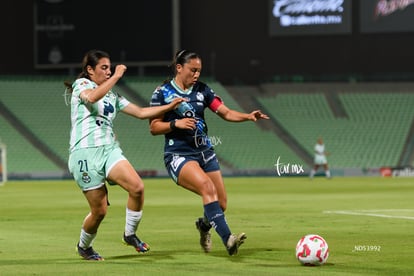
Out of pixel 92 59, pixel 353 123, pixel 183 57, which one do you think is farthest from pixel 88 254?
pixel 353 123

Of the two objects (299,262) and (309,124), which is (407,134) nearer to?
(309,124)

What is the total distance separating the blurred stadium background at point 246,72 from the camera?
Result: 50.4 meters

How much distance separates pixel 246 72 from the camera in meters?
54.0

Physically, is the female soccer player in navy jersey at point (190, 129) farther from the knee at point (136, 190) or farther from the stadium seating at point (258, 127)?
the stadium seating at point (258, 127)

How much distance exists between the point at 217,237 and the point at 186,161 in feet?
11.0

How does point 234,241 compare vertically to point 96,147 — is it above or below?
below

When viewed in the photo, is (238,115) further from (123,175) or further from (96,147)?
(96,147)

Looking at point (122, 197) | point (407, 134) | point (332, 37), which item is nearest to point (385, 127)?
point (407, 134)

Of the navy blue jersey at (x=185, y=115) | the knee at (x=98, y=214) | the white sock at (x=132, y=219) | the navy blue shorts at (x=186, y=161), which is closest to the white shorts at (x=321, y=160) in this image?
the navy blue shorts at (x=186, y=161)

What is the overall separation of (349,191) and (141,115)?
21785 millimetres

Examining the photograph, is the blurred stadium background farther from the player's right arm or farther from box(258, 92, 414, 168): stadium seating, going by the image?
the player's right arm

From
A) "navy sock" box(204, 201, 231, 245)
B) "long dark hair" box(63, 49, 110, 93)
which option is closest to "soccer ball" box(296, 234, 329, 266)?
"navy sock" box(204, 201, 231, 245)

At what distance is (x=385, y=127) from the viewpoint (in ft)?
178

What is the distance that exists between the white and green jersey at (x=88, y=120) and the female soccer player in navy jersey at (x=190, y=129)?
766 millimetres
